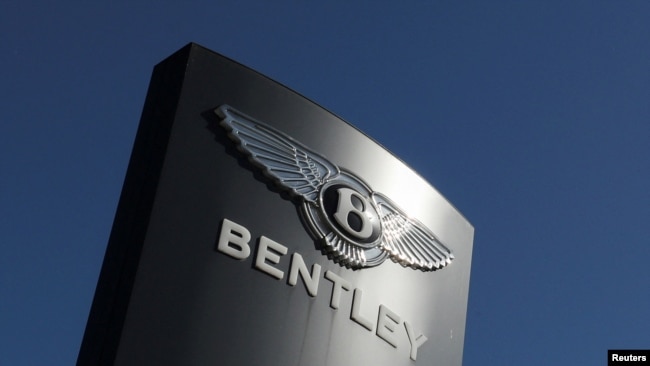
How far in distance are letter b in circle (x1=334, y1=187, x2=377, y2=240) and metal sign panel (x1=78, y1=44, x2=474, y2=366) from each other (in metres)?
0.01

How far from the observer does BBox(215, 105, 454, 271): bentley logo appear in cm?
927

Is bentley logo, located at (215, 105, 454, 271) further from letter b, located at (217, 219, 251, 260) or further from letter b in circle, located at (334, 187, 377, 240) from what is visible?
letter b, located at (217, 219, 251, 260)

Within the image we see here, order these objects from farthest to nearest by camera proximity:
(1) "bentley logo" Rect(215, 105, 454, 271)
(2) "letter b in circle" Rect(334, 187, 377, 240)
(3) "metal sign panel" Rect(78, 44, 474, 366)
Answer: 1. (2) "letter b in circle" Rect(334, 187, 377, 240)
2. (1) "bentley logo" Rect(215, 105, 454, 271)
3. (3) "metal sign panel" Rect(78, 44, 474, 366)

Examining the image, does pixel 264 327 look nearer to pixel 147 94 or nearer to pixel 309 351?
pixel 309 351

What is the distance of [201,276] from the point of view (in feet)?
28.0

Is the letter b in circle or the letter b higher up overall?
the letter b in circle

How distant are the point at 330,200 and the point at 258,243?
35.5 inches

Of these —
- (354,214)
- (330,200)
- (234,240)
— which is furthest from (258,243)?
(354,214)

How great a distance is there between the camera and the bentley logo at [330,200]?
9266 millimetres

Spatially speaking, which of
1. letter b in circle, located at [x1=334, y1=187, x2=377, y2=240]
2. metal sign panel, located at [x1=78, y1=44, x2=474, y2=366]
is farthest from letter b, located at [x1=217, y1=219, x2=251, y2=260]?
letter b in circle, located at [x1=334, y1=187, x2=377, y2=240]

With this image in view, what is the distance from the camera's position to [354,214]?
384 inches

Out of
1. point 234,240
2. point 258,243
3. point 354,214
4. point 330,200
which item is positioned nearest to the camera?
point 234,240

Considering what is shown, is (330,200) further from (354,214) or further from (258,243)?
(258,243)

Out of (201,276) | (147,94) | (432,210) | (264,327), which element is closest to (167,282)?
(201,276)
